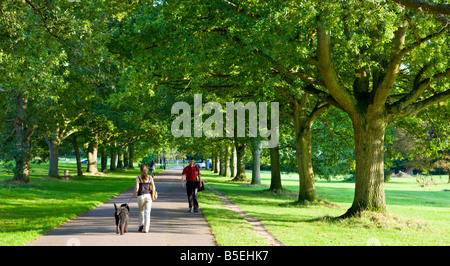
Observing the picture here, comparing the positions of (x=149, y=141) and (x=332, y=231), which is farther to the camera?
(x=149, y=141)

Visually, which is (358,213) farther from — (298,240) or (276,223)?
(298,240)

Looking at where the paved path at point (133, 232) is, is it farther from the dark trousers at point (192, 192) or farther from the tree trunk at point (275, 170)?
the tree trunk at point (275, 170)

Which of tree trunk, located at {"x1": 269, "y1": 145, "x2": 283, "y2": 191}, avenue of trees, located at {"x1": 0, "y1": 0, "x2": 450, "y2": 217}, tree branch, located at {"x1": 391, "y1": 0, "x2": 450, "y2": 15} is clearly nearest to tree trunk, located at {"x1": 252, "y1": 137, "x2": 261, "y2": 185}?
tree trunk, located at {"x1": 269, "y1": 145, "x2": 283, "y2": 191}

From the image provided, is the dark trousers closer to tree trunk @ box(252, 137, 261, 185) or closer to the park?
the park

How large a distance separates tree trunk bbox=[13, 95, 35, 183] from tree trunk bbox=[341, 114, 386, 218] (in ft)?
65.6

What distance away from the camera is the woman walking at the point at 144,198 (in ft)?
36.4

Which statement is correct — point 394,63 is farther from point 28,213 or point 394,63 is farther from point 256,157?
point 256,157

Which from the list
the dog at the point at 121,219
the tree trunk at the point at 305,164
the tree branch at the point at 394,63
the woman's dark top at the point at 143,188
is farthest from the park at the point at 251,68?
the tree trunk at the point at 305,164

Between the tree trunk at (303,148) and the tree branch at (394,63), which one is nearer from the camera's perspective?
the tree branch at (394,63)

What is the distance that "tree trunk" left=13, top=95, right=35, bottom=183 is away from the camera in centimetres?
2655

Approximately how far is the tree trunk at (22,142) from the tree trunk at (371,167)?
19999mm
